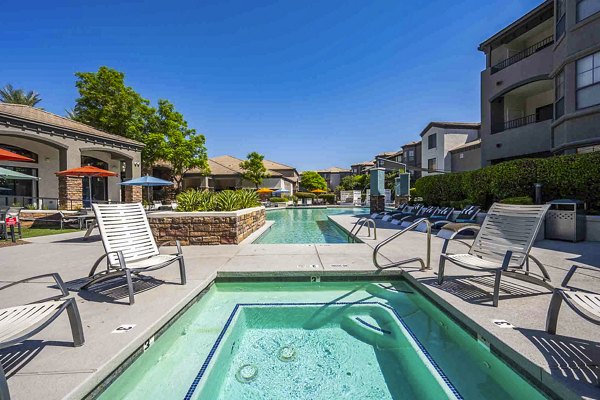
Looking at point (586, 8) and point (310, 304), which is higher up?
point (586, 8)

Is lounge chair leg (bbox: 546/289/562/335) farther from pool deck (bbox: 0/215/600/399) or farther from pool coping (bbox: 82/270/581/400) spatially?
pool coping (bbox: 82/270/581/400)

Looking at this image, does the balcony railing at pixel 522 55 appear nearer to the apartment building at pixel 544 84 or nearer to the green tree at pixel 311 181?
the apartment building at pixel 544 84

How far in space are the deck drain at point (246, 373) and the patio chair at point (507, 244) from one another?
288 centimetres

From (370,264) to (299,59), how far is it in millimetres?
19682

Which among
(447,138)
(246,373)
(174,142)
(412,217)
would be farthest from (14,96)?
(447,138)

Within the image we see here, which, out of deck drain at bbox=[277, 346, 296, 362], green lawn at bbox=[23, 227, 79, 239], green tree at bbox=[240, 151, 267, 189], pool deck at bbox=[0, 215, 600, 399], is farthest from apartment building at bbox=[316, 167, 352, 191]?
deck drain at bbox=[277, 346, 296, 362]

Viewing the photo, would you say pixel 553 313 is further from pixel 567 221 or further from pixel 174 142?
pixel 174 142

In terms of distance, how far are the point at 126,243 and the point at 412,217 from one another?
11353 mm

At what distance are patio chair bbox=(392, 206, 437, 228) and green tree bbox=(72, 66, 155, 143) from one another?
1063 inches

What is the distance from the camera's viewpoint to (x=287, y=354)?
3.05 meters

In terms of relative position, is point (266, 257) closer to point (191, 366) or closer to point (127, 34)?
point (191, 366)

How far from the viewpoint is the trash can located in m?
8.03

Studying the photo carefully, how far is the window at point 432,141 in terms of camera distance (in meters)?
34.2

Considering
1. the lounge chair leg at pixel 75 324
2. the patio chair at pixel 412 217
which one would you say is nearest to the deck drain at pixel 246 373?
the lounge chair leg at pixel 75 324
